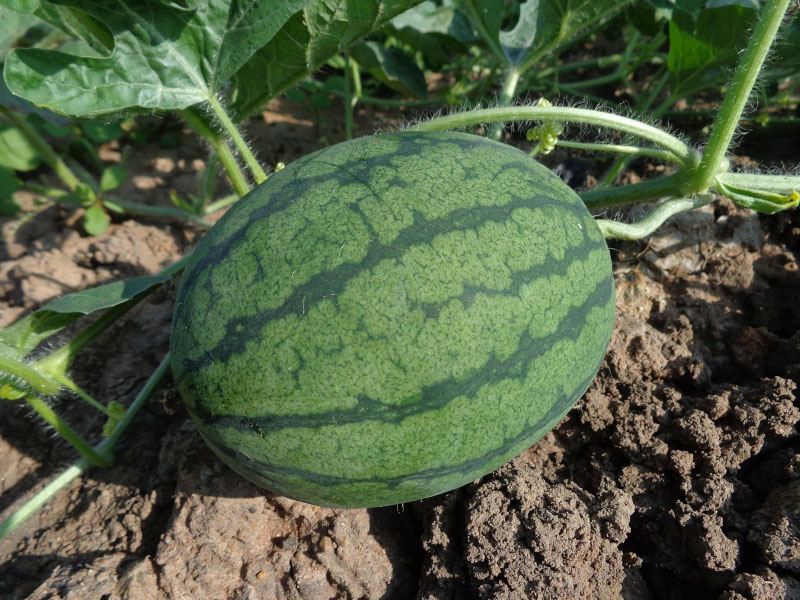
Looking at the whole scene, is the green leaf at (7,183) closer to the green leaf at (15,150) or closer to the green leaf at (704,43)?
the green leaf at (15,150)

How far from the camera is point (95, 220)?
2.62 metres

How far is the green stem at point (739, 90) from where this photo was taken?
1597 millimetres

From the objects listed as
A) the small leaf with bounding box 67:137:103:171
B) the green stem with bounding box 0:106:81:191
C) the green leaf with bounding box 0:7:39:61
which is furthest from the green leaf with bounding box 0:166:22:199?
the green leaf with bounding box 0:7:39:61

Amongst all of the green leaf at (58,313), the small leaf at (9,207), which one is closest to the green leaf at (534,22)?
the green leaf at (58,313)

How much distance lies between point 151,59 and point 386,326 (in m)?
1.24

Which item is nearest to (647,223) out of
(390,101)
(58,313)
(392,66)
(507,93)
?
(507,93)

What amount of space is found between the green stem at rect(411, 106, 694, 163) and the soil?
1.70ft

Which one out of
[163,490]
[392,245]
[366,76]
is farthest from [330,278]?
[366,76]

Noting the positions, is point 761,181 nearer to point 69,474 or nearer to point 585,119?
point 585,119

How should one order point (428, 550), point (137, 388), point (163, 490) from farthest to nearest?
point (137, 388), point (163, 490), point (428, 550)

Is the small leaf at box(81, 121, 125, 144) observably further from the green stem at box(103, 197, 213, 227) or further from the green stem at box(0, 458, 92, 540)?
the green stem at box(0, 458, 92, 540)

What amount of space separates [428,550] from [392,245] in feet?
3.00

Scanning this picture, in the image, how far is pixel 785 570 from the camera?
148 centimetres

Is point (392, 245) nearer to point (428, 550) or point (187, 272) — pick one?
point (187, 272)
